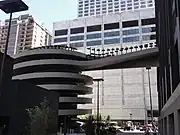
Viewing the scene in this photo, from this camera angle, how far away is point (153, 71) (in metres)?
102

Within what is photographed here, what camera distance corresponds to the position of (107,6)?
182250 millimetres

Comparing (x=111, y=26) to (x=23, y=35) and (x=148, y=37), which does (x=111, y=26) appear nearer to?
(x=148, y=37)

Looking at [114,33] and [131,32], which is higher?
[114,33]

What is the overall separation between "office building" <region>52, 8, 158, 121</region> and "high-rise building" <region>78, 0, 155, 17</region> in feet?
217

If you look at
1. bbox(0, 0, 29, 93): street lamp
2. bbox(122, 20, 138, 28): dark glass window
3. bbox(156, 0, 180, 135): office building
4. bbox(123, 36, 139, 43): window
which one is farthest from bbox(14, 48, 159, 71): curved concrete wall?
bbox(0, 0, 29, 93): street lamp

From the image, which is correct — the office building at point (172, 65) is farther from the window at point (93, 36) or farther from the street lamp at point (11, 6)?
the window at point (93, 36)

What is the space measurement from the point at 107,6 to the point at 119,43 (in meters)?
77.2

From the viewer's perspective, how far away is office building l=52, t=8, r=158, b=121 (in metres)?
102

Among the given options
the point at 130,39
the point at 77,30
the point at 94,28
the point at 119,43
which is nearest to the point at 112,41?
the point at 119,43

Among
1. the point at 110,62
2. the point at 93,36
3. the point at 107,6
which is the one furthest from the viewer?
the point at 107,6

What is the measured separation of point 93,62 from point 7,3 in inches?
2434

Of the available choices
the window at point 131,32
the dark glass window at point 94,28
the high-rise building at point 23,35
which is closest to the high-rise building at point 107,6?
the high-rise building at point 23,35

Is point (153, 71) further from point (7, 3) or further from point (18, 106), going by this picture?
point (7, 3)

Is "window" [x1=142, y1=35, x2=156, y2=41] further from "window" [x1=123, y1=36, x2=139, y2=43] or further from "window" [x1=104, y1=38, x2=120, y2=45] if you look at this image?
"window" [x1=104, y1=38, x2=120, y2=45]
